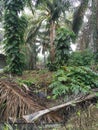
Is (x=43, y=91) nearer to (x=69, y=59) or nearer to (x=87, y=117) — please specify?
(x=87, y=117)

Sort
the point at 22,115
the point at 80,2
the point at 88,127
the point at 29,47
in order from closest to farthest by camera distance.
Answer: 1. the point at 88,127
2. the point at 22,115
3. the point at 80,2
4. the point at 29,47

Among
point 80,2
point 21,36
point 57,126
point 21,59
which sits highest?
point 80,2

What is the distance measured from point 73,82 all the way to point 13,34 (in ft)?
16.9

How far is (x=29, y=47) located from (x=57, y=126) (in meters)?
15.8

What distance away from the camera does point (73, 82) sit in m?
8.27

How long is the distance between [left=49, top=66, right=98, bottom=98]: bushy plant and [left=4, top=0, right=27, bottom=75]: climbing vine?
3.48 meters

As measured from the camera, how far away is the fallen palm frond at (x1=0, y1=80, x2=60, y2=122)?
19.3 feet

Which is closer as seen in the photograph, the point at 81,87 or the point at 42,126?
the point at 42,126

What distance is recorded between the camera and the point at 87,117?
548 cm

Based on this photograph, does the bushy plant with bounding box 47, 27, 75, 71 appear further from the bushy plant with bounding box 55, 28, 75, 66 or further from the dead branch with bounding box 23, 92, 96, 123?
the dead branch with bounding box 23, 92, 96, 123

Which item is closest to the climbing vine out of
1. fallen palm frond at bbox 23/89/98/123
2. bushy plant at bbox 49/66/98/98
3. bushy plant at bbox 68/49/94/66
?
bushy plant at bbox 68/49/94/66

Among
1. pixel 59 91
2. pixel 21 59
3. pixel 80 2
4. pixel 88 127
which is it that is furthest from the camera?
pixel 80 2

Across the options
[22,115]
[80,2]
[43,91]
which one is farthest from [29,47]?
[22,115]

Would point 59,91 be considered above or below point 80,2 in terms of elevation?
below
